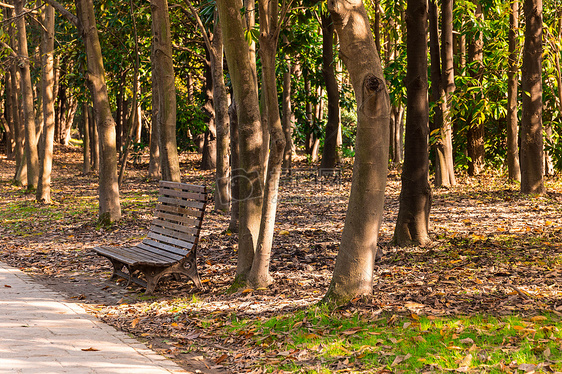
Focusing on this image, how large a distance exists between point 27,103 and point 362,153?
15430 mm

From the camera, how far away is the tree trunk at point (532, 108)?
12172 millimetres

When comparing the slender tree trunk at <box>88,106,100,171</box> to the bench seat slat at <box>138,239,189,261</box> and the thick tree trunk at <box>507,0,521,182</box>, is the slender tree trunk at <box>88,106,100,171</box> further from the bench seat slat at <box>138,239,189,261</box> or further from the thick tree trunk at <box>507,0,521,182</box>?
the bench seat slat at <box>138,239,189,261</box>

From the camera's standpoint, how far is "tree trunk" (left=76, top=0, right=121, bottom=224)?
11.6m

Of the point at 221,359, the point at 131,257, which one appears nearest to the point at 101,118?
the point at 131,257

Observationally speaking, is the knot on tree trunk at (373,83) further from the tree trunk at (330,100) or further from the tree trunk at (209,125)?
the tree trunk at (209,125)

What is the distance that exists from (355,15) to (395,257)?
3.57 metres

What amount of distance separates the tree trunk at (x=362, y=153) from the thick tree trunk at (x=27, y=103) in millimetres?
14814

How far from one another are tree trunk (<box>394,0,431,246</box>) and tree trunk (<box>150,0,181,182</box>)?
→ 4.35m

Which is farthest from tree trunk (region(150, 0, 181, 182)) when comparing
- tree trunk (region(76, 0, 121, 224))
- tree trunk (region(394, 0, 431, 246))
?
tree trunk (region(394, 0, 431, 246))

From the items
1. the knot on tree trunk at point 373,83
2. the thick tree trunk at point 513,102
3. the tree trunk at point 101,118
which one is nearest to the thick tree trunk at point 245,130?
the knot on tree trunk at point 373,83

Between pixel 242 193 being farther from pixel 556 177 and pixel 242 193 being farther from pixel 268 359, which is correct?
pixel 556 177

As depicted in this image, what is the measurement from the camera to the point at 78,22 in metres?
11.7

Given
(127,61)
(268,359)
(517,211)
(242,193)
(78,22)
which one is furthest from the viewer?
(127,61)

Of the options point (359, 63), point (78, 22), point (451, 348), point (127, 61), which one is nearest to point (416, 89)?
point (359, 63)
